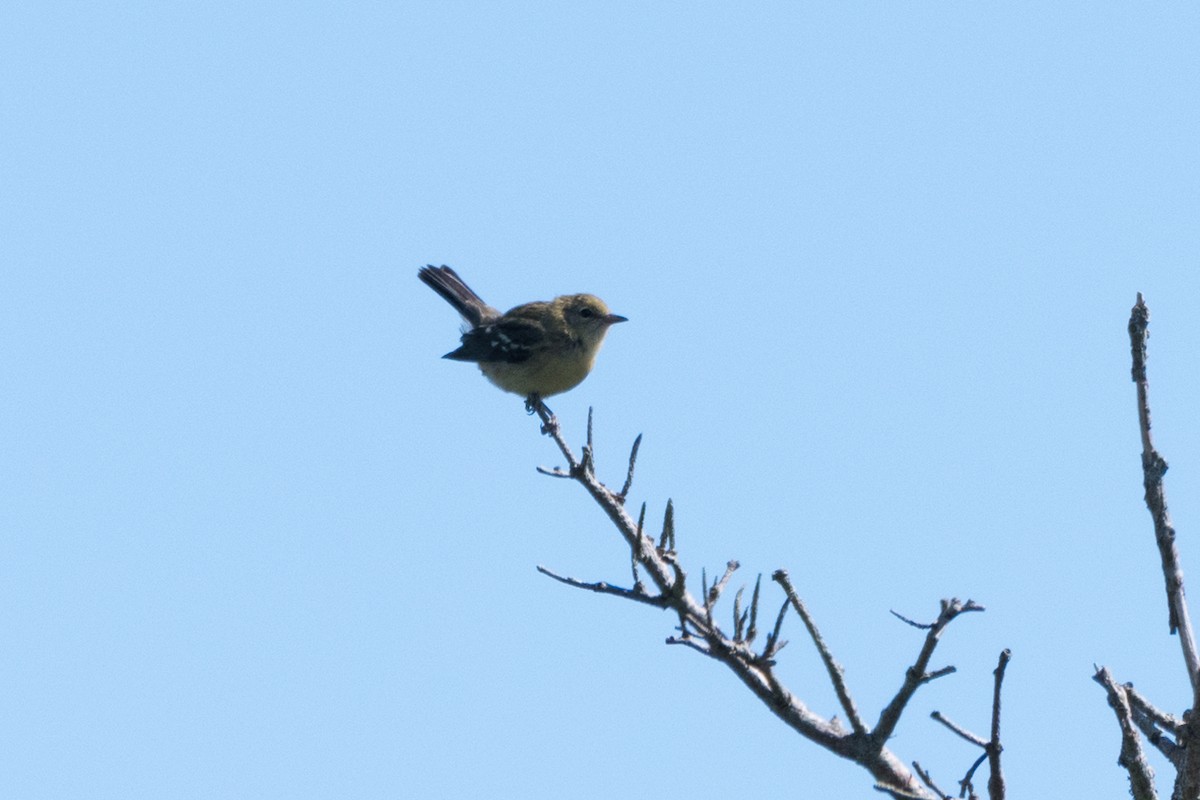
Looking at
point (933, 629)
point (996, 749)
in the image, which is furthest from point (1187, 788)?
point (933, 629)

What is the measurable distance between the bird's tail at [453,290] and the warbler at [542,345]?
4.60 ft

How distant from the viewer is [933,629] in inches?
→ 143

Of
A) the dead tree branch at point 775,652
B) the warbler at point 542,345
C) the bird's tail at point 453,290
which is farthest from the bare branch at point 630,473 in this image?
the bird's tail at point 453,290

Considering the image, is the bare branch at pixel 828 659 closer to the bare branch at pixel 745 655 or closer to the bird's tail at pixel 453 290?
the bare branch at pixel 745 655

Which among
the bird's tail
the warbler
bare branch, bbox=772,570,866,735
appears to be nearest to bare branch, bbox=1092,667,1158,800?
bare branch, bbox=772,570,866,735

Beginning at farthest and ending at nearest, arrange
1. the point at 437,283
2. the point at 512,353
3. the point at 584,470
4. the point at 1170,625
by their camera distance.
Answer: the point at 437,283 < the point at 512,353 < the point at 584,470 < the point at 1170,625

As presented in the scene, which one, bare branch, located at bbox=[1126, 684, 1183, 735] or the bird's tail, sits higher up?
the bird's tail

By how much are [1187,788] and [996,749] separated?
0.41 meters

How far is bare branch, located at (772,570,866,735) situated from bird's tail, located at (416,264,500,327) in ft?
37.7

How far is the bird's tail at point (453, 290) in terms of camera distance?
15258 millimetres

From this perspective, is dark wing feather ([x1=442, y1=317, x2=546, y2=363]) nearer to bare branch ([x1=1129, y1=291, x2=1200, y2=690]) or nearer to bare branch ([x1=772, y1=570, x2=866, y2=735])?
bare branch ([x1=772, y1=570, x2=866, y2=735])

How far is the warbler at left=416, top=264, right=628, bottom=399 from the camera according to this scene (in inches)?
492

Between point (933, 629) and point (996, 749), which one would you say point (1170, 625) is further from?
point (933, 629)

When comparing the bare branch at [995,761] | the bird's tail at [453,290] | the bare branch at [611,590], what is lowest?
the bare branch at [995,761]
